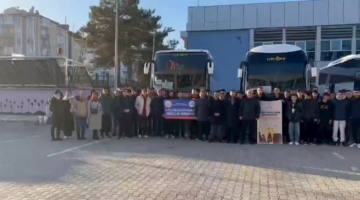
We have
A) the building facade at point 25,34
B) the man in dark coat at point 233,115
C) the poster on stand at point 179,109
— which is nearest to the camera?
the man in dark coat at point 233,115

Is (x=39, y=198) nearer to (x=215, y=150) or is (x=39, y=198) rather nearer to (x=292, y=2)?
(x=215, y=150)

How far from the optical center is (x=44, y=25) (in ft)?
280

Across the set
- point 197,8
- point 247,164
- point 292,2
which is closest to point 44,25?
A: point 197,8

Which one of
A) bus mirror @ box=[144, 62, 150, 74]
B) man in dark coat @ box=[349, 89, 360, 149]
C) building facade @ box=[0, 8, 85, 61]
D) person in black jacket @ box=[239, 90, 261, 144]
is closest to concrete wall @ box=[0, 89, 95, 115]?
bus mirror @ box=[144, 62, 150, 74]

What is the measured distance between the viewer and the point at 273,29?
37.2m

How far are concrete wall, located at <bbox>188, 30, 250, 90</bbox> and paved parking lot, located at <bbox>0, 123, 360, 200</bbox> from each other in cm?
2357

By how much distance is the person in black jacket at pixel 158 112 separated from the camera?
49.2 ft

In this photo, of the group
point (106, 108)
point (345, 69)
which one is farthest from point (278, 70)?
point (106, 108)

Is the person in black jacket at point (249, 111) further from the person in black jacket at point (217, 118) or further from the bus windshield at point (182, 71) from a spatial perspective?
the bus windshield at point (182, 71)

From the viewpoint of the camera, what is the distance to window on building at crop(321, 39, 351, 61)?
35381 mm

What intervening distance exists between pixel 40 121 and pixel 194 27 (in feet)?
69.4

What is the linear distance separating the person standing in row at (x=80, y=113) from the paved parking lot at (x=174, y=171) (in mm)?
1288

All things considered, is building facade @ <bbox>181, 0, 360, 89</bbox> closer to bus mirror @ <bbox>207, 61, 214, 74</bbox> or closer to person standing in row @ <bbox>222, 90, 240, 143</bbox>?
bus mirror @ <bbox>207, 61, 214, 74</bbox>

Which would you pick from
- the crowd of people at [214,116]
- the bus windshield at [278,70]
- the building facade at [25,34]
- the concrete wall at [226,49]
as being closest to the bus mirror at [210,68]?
the bus windshield at [278,70]
